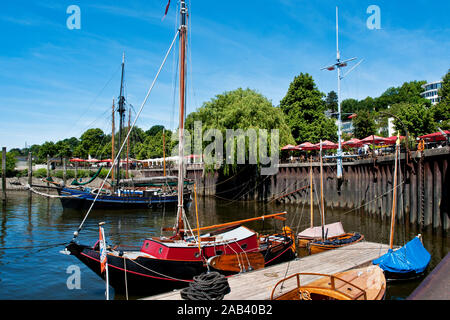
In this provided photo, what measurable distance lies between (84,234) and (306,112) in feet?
160

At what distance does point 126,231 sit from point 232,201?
888 inches

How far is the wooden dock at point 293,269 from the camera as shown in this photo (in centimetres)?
984

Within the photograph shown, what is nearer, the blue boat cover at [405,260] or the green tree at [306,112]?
the blue boat cover at [405,260]

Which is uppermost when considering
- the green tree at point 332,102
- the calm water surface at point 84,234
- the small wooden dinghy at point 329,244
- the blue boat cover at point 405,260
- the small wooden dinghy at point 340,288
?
the green tree at point 332,102

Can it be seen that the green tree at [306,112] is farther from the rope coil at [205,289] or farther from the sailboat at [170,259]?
the rope coil at [205,289]

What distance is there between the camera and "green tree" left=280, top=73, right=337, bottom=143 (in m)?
60.6

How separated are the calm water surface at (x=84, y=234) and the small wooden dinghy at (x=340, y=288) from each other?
405 cm

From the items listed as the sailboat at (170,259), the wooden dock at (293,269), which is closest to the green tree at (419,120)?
the wooden dock at (293,269)

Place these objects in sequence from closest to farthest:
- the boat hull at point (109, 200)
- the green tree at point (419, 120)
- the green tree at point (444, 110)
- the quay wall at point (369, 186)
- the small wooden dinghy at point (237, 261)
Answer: the small wooden dinghy at point (237, 261), the quay wall at point (369, 186), the boat hull at point (109, 200), the green tree at point (444, 110), the green tree at point (419, 120)

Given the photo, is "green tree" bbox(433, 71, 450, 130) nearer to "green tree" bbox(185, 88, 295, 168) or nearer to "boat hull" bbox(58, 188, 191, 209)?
"green tree" bbox(185, 88, 295, 168)
